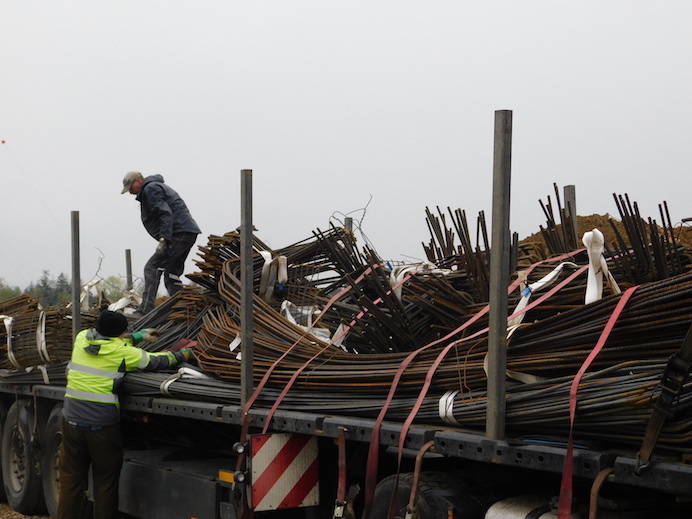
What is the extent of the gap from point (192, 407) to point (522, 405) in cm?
295

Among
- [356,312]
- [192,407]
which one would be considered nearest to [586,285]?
[356,312]

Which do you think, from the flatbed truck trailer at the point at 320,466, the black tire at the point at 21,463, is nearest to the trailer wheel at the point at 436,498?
the flatbed truck trailer at the point at 320,466

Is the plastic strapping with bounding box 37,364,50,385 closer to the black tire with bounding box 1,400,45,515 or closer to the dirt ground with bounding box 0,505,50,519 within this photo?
the black tire with bounding box 1,400,45,515

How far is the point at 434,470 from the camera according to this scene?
16.6ft

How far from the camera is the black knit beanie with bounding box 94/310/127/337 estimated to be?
750cm

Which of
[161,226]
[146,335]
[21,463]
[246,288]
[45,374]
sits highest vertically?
[161,226]

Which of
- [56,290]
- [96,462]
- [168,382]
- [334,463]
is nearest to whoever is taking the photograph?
[334,463]

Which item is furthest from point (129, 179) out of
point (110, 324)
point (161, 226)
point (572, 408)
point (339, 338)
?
point (572, 408)

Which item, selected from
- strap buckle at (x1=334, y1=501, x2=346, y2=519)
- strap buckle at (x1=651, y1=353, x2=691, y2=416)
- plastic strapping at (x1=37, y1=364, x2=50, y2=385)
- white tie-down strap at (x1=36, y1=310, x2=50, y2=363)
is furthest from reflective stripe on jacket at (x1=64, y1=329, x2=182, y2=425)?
strap buckle at (x1=651, y1=353, x2=691, y2=416)

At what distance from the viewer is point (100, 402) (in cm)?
748

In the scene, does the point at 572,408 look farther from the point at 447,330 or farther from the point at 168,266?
the point at 168,266

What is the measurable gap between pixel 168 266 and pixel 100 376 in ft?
8.07

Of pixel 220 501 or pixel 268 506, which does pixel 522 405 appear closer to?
pixel 268 506

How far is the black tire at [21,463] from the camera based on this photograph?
920 centimetres
